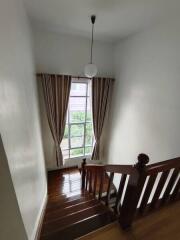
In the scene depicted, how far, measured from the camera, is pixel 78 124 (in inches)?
157

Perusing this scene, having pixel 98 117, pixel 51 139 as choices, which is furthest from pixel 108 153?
pixel 51 139

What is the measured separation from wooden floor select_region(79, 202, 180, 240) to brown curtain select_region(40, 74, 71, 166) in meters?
2.51

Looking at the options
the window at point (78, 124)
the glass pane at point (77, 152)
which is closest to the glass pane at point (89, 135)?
the window at point (78, 124)

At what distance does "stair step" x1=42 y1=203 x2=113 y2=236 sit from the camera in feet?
5.77

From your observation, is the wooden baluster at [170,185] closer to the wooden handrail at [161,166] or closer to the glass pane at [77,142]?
the wooden handrail at [161,166]

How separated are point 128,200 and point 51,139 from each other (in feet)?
9.07

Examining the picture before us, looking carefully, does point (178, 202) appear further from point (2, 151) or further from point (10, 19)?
point (10, 19)

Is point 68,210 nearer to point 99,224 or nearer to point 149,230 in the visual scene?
point 99,224

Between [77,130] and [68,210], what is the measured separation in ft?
7.13

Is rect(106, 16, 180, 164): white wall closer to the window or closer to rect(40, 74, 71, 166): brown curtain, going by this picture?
the window

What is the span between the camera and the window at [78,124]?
3732mm

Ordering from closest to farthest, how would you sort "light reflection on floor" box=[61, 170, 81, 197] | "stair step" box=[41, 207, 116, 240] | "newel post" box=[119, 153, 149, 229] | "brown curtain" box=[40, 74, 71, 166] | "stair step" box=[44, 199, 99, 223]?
"newel post" box=[119, 153, 149, 229], "stair step" box=[41, 207, 116, 240], "stair step" box=[44, 199, 99, 223], "brown curtain" box=[40, 74, 71, 166], "light reflection on floor" box=[61, 170, 81, 197]

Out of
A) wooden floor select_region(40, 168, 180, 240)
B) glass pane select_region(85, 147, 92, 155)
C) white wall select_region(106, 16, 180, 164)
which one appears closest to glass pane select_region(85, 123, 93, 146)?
glass pane select_region(85, 147, 92, 155)

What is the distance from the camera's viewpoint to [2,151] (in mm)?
954
